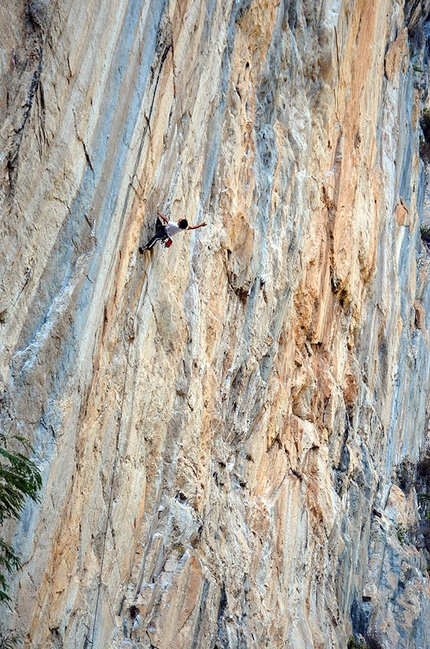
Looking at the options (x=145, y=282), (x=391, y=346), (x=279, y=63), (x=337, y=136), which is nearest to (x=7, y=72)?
(x=145, y=282)

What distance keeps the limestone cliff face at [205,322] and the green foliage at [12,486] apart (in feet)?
0.85

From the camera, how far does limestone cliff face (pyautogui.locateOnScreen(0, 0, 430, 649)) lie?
22.0 feet

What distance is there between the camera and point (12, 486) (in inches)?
235

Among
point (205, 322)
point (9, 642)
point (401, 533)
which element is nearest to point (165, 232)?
point (205, 322)

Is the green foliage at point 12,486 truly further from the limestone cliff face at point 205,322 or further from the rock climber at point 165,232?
the rock climber at point 165,232

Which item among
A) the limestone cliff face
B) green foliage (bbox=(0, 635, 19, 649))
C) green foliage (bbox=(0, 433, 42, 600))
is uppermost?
the limestone cliff face

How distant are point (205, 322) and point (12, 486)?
5.07 meters

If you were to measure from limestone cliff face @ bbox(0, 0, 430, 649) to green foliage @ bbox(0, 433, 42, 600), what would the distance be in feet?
0.85

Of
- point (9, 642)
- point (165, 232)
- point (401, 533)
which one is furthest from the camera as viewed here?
point (401, 533)

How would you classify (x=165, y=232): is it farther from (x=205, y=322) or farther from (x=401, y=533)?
(x=401, y=533)

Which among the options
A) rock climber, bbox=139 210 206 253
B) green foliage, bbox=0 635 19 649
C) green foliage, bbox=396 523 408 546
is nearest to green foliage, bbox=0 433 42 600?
green foliage, bbox=0 635 19 649

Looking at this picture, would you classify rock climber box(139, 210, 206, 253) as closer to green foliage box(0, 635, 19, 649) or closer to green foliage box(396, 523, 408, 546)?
green foliage box(0, 635, 19, 649)

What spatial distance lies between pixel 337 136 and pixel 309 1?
2937 millimetres

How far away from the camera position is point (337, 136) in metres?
16.3
